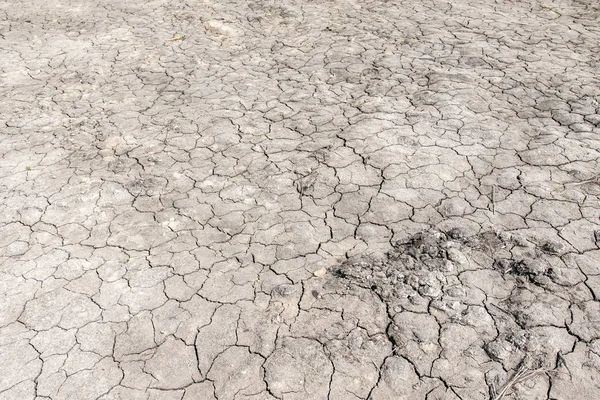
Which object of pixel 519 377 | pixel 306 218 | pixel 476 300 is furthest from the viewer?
pixel 306 218

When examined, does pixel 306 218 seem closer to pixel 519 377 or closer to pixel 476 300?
Answer: pixel 476 300

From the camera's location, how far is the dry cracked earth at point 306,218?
2492mm

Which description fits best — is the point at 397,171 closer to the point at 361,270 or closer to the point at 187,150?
the point at 361,270

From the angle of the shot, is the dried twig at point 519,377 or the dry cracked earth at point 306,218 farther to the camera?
the dry cracked earth at point 306,218

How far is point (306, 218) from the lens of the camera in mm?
3459

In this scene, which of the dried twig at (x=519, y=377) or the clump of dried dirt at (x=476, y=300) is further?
the clump of dried dirt at (x=476, y=300)

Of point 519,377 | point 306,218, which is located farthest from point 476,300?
point 306,218

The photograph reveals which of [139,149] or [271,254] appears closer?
[271,254]

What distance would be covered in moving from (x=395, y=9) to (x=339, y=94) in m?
2.81

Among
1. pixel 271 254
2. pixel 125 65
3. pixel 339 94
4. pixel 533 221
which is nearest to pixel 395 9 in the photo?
pixel 339 94

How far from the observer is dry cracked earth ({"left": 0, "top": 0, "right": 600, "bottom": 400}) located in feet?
8.18

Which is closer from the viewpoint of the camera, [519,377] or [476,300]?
[519,377]

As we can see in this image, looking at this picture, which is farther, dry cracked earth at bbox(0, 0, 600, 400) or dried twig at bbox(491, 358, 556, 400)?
dry cracked earth at bbox(0, 0, 600, 400)

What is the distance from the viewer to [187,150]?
168 inches
